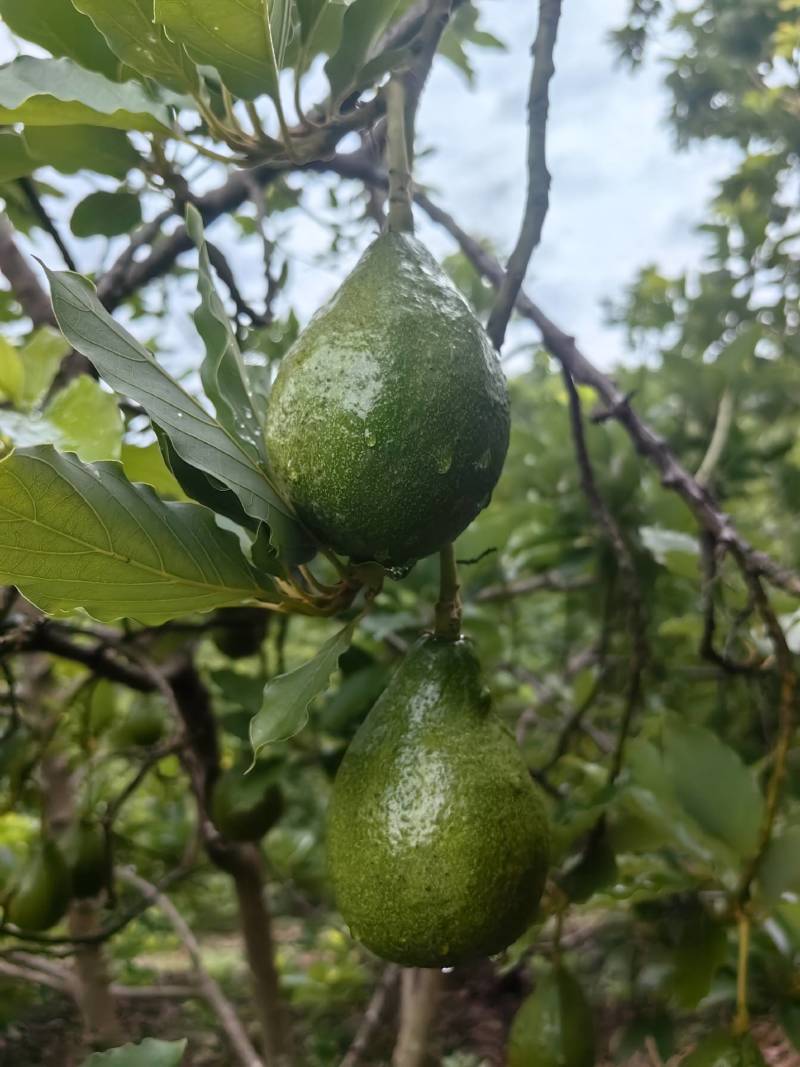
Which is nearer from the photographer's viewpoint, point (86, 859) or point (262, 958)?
point (86, 859)

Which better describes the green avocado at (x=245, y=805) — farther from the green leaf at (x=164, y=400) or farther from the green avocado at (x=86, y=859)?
the green leaf at (x=164, y=400)

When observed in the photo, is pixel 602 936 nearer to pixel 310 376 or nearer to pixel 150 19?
pixel 310 376

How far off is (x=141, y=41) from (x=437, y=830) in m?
0.54

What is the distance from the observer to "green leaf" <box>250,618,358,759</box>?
49cm

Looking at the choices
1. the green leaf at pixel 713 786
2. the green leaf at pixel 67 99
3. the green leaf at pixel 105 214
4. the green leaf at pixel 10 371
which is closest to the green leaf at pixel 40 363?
the green leaf at pixel 10 371

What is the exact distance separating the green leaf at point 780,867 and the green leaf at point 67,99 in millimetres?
754

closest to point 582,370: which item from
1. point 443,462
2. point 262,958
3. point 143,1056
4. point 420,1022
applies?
point 443,462

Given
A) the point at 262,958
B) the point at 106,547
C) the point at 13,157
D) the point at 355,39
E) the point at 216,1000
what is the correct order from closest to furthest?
the point at 106,547 → the point at 355,39 → the point at 13,157 → the point at 216,1000 → the point at 262,958

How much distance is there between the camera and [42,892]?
0.99 m

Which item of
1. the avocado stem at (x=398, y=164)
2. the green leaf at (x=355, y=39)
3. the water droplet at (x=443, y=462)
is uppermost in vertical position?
the green leaf at (x=355, y=39)

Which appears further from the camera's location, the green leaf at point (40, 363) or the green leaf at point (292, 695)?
the green leaf at point (40, 363)

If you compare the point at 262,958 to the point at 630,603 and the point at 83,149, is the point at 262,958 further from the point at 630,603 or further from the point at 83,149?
the point at 83,149

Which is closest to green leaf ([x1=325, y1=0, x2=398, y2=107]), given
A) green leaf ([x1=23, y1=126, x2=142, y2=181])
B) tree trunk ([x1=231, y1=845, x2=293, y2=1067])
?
green leaf ([x1=23, y1=126, x2=142, y2=181])

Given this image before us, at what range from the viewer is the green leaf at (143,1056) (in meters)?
0.60
